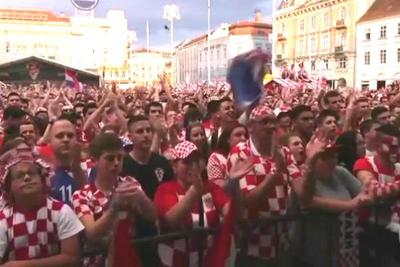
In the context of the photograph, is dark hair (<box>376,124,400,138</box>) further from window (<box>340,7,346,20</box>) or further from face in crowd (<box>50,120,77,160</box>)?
window (<box>340,7,346,20</box>)

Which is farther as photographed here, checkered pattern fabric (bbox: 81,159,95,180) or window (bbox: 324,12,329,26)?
window (bbox: 324,12,329,26)

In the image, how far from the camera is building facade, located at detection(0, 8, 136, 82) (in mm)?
100294

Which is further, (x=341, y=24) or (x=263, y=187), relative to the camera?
(x=341, y=24)

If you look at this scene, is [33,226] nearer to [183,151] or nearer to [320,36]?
[183,151]

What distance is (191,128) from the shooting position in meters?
5.65

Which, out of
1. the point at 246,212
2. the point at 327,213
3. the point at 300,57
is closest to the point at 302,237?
the point at 327,213

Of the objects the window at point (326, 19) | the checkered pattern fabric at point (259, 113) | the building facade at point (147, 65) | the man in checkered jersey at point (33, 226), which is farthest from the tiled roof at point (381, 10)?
the building facade at point (147, 65)

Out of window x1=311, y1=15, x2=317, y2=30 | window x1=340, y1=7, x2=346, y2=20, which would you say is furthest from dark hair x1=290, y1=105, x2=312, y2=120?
window x1=311, y1=15, x2=317, y2=30

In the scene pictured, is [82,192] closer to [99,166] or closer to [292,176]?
[99,166]

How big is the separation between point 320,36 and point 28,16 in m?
55.9

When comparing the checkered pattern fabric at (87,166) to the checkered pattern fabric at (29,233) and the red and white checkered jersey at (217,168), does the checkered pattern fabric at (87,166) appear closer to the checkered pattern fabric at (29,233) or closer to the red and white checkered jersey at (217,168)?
the red and white checkered jersey at (217,168)

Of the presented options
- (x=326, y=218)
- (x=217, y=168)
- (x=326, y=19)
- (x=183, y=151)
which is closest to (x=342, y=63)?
(x=326, y=19)

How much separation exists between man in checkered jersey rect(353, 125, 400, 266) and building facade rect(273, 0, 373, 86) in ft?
195

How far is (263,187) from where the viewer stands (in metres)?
3.69
